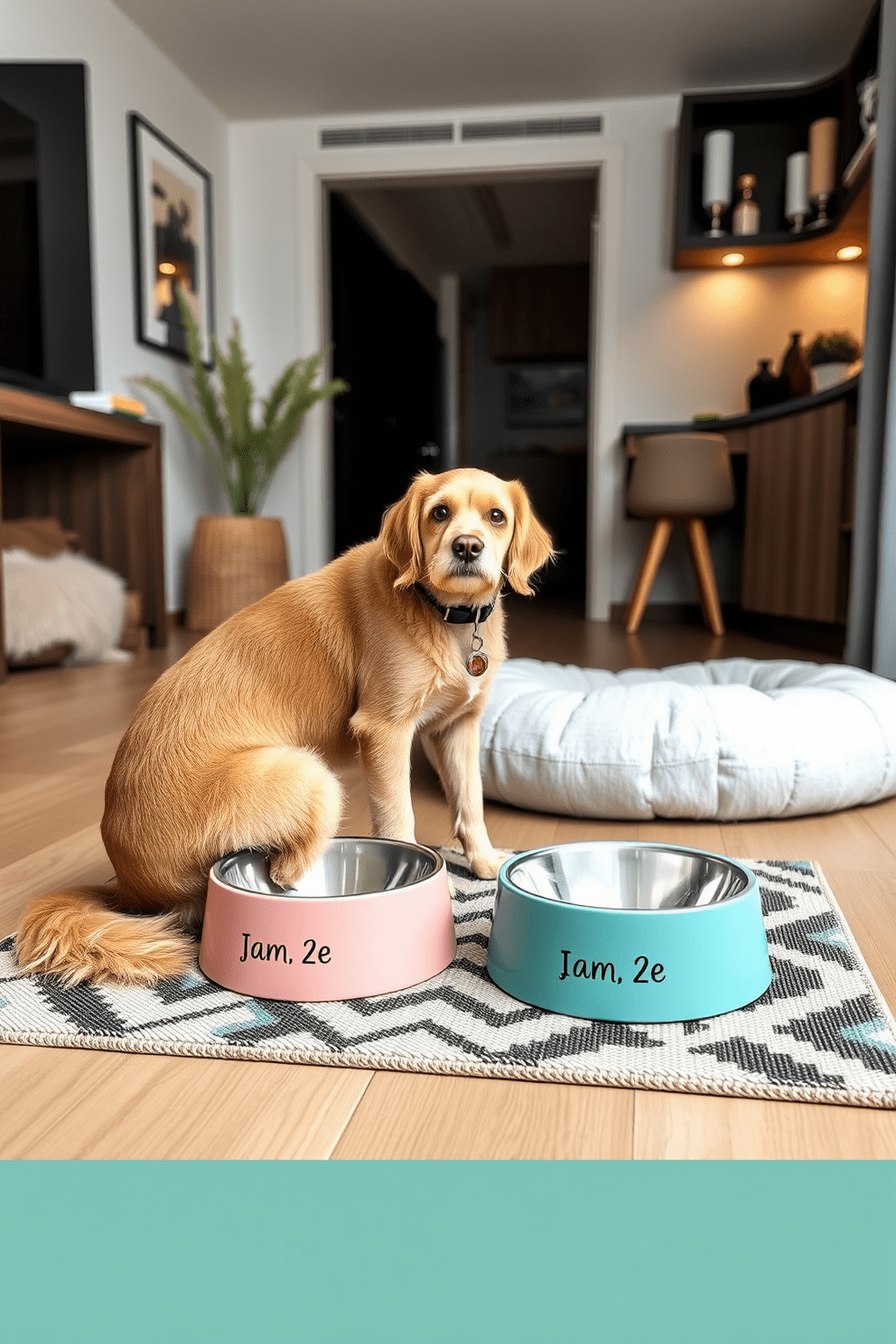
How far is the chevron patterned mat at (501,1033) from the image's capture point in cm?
85

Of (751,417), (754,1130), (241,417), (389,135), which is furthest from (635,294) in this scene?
(754,1130)

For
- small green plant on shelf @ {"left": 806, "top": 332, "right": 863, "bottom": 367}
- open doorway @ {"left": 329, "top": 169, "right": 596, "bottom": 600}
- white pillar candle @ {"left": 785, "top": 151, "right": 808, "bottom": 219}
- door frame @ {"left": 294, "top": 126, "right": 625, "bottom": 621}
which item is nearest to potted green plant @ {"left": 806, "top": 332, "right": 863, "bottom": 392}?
small green plant on shelf @ {"left": 806, "top": 332, "right": 863, "bottom": 367}

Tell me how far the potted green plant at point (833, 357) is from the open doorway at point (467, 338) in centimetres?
177

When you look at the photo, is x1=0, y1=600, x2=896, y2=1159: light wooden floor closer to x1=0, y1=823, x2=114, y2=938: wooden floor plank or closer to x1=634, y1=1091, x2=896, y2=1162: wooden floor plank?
x1=634, y1=1091, x2=896, y2=1162: wooden floor plank

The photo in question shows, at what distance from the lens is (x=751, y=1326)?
0.57m

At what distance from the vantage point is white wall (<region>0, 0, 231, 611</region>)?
3.99 metres

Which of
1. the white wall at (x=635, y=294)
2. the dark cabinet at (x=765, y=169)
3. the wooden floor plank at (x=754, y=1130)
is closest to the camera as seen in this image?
the wooden floor plank at (x=754, y=1130)

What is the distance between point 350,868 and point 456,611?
32 cm

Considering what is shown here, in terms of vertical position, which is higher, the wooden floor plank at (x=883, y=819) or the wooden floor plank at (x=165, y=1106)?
the wooden floor plank at (x=165, y=1106)

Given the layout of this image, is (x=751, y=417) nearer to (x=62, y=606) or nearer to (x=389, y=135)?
(x=389, y=135)

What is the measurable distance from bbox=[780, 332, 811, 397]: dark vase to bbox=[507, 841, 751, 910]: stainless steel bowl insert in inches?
168

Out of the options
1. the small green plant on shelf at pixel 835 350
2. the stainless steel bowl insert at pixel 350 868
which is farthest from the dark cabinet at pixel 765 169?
the stainless steel bowl insert at pixel 350 868

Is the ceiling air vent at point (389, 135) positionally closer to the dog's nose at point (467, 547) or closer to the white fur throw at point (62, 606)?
the white fur throw at point (62, 606)

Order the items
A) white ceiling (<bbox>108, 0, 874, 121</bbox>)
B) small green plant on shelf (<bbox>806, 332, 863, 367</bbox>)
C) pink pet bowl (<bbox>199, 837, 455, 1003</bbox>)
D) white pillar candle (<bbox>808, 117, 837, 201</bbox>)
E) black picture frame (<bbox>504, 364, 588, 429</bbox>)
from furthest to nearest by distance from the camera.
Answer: black picture frame (<bbox>504, 364, 588, 429</bbox>) < white pillar candle (<bbox>808, 117, 837, 201</bbox>) < small green plant on shelf (<bbox>806, 332, 863, 367</bbox>) < white ceiling (<bbox>108, 0, 874, 121</bbox>) < pink pet bowl (<bbox>199, 837, 455, 1003</bbox>)
